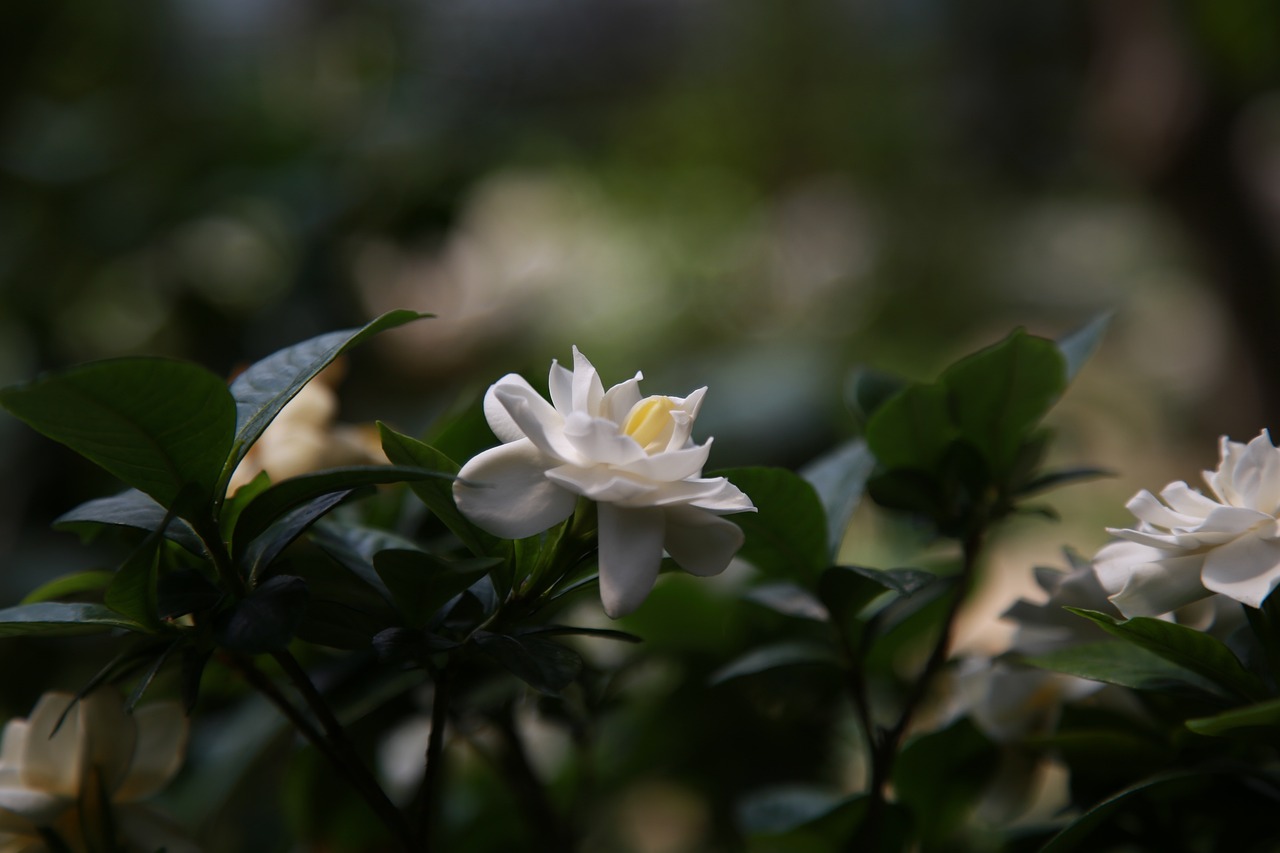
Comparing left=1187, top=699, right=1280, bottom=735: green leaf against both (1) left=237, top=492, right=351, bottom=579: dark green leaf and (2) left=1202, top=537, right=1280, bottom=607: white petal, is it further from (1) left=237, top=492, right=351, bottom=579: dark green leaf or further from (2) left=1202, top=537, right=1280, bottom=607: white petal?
(1) left=237, top=492, right=351, bottom=579: dark green leaf

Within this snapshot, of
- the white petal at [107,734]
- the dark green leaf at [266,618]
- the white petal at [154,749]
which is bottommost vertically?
the white petal at [154,749]

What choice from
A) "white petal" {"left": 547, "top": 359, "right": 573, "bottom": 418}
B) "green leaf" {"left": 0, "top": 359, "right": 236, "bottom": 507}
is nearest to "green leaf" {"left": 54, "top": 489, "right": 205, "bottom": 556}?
"green leaf" {"left": 0, "top": 359, "right": 236, "bottom": 507}

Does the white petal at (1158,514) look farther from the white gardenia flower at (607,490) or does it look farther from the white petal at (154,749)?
the white petal at (154,749)

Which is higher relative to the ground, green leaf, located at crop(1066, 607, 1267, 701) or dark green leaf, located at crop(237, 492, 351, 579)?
dark green leaf, located at crop(237, 492, 351, 579)

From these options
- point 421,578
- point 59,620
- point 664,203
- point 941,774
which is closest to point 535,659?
point 421,578

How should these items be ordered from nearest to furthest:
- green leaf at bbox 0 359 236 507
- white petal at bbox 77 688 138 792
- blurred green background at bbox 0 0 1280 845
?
green leaf at bbox 0 359 236 507, white petal at bbox 77 688 138 792, blurred green background at bbox 0 0 1280 845

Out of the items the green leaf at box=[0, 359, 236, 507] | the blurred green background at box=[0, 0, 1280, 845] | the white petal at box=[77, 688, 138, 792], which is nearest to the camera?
the green leaf at box=[0, 359, 236, 507]

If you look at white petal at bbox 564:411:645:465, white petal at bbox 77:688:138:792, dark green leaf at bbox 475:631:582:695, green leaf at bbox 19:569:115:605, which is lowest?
white petal at bbox 77:688:138:792

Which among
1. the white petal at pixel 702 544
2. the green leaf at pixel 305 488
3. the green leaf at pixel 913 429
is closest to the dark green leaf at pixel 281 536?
the green leaf at pixel 305 488
